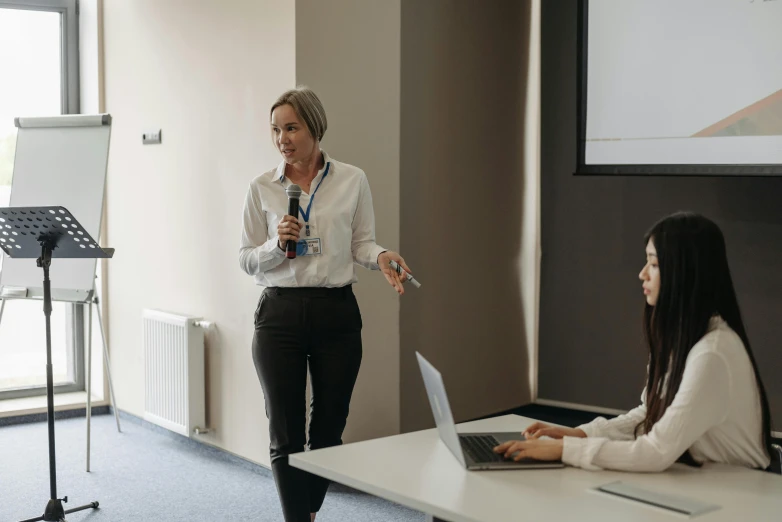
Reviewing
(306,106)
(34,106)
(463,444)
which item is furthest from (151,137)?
(463,444)

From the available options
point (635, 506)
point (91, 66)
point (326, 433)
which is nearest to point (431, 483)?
point (635, 506)

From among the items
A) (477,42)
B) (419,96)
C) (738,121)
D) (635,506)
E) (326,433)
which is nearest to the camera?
(635,506)

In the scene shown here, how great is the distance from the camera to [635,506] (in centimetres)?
167

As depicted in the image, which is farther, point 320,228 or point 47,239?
point 47,239

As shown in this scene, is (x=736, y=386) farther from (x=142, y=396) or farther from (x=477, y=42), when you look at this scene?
(x=142, y=396)

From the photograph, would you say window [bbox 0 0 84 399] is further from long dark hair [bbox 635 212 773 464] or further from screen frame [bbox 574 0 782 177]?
long dark hair [bbox 635 212 773 464]

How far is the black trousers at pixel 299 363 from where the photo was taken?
3.03m

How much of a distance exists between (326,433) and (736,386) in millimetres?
1572

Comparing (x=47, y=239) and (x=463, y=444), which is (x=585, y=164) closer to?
(x=47, y=239)

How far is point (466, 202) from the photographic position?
4.75m

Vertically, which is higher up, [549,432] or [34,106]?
[34,106]

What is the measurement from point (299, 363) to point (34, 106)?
3.38 meters

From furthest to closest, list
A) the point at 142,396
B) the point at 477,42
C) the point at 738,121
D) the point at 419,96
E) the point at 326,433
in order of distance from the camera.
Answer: the point at 142,396 < the point at 477,42 < the point at 419,96 < the point at 738,121 < the point at 326,433

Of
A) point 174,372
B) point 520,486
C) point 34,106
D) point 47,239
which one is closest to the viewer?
point 520,486
